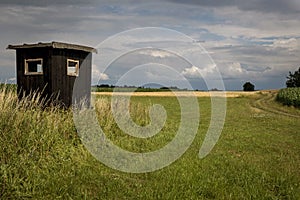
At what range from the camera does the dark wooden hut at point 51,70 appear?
14.1m

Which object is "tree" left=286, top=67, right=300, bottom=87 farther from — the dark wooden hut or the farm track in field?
the dark wooden hut

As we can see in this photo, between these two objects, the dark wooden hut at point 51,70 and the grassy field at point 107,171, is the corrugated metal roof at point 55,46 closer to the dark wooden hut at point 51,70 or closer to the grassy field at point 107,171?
the dark wooden hut at point 51,70

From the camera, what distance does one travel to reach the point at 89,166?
7.92 metres

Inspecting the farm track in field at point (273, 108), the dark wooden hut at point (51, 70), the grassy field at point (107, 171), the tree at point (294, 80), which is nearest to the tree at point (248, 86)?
the tree at point (294, 80)

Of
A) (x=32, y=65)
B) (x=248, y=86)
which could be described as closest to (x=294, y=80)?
(x=248, y=86)

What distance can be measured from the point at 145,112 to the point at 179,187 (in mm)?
7368

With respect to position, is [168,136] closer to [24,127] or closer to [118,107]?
[118,107]

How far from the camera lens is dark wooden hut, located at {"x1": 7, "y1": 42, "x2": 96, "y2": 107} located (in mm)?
14094

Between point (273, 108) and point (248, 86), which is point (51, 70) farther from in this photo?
point (248, 86)

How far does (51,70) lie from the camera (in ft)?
46.1

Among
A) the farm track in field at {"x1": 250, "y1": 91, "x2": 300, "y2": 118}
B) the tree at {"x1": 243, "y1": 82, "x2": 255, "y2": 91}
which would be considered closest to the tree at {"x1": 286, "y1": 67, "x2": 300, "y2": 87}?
the tree at {"x1": 243, "y1": 82, "x2": 255, "y2": 91}

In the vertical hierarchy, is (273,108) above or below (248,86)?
below

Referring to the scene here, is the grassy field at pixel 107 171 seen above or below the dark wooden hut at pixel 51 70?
below

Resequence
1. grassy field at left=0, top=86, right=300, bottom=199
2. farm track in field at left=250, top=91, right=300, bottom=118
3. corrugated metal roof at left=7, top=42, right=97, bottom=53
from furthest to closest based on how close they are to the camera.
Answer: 1. farm track in field at left=250, top=91, right=300, bottom=118
2. corrugated metal roof at left=7, top=42, right=97, bottom=53
3. grassy field at left=0, top=86, right=300, bottom=199
